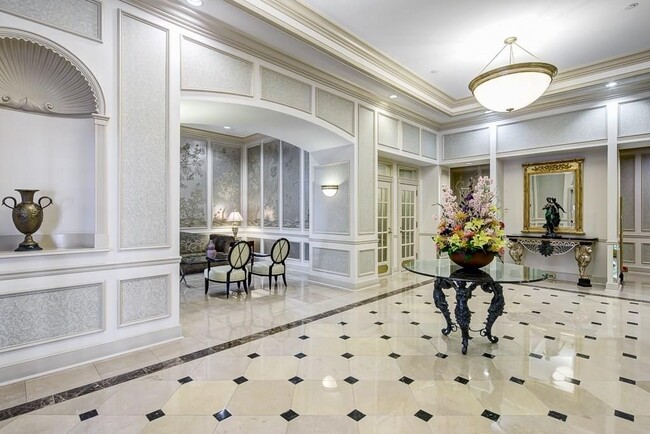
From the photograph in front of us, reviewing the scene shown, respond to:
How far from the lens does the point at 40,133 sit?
306 cm

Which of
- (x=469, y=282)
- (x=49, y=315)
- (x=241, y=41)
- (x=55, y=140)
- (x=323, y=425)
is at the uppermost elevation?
(x=241, y=41)

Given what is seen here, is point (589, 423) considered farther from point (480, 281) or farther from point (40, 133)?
point (40, 133)

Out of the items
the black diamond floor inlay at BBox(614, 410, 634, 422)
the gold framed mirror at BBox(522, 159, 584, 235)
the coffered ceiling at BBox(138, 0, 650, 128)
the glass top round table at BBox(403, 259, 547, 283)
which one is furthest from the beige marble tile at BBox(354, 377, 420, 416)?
the gold framed mirror at BBox(522, 159, 584, 235)

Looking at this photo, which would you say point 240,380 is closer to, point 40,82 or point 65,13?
point 40,82

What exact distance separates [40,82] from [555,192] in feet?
27.5

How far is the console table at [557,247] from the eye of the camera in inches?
243

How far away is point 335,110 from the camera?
540 cm

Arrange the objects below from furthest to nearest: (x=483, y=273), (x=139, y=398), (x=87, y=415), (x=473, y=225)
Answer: (x=483, y=273), (x=473, y=225), (x=139, y=398), (x=87, y=415)

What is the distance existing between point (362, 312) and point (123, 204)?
3.21m

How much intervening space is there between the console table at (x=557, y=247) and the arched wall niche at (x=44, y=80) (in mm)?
6620

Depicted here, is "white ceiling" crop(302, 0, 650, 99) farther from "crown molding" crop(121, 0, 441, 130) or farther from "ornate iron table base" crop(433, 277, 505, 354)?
"ornate iron table base" crop(433, 277, 505, 354)

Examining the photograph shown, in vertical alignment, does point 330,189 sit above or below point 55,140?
below

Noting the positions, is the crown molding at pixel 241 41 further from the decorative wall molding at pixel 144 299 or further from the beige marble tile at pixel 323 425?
the beige marble tile at pixel 323 425

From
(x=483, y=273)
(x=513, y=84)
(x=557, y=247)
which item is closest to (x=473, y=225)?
(x=483, y=273)
